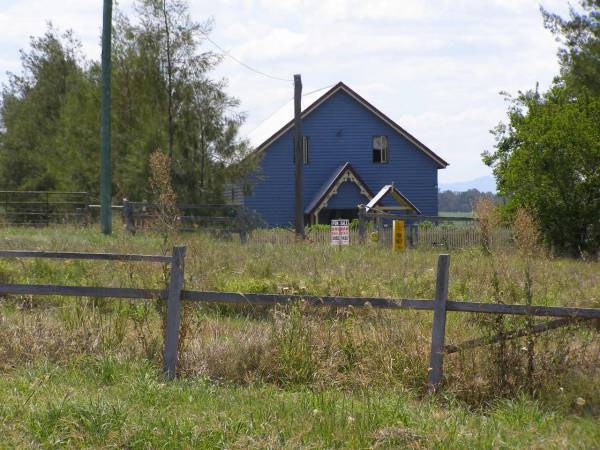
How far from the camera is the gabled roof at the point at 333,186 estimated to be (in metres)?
43.4

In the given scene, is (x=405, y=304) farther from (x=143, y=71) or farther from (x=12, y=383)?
(x=143, y=71)

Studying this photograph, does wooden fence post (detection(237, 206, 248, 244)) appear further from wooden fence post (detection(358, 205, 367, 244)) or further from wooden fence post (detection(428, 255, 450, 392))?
wooden fence post (detection(428, 255, 450, 392))

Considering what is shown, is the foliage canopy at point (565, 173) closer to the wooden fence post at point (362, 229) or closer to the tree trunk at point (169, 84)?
the wooden fence post at point (362, 229)

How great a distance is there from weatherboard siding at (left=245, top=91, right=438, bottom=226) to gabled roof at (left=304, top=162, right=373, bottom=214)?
542 mm

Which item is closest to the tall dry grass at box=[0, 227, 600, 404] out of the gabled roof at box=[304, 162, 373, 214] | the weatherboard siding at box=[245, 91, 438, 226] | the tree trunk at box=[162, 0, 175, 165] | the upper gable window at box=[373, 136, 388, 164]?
the tree trunk at box=[162, 0, 175, 165]

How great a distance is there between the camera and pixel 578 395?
24.2 ft

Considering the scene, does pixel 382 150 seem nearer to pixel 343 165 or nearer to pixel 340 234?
pixel 343 165

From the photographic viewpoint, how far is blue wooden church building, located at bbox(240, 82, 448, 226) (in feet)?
144

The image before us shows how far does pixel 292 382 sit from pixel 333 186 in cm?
3530

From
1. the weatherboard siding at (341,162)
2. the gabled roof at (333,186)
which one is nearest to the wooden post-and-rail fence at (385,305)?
the gabled roof at (333,186)

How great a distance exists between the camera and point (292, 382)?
839cm

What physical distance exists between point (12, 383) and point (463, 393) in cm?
390

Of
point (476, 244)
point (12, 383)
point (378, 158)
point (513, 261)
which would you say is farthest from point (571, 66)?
point (378, 158)

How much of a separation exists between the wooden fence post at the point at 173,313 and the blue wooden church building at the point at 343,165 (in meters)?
34.3
